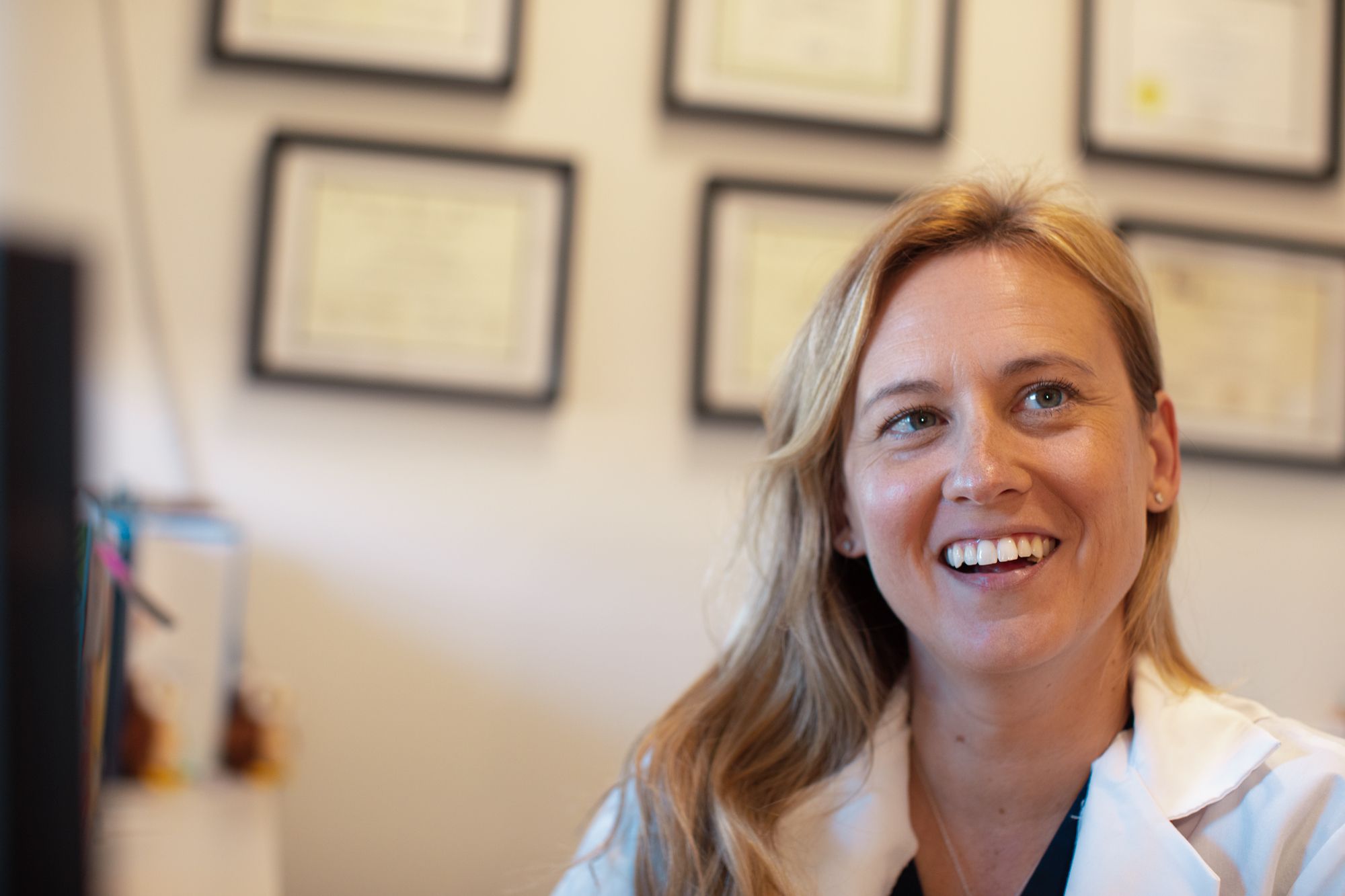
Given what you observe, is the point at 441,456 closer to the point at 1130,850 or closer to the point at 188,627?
the point at 188,627

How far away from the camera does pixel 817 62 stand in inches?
78.5

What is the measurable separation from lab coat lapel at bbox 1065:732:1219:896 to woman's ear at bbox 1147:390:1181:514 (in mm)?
287

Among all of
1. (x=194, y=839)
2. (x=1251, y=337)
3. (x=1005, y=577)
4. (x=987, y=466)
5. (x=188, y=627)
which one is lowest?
(x=194, y=839)

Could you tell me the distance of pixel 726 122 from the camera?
77.9 inches

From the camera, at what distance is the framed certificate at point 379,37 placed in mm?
1871

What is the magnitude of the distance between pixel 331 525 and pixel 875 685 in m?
0.95

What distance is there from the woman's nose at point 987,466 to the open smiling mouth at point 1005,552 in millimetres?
43

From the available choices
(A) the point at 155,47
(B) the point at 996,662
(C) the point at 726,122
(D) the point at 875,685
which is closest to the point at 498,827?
(D) the point at 875,685

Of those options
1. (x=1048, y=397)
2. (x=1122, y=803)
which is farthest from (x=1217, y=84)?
(x=1122, y=803)

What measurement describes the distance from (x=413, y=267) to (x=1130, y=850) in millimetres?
1358

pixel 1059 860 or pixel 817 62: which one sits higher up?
pixel 817 62

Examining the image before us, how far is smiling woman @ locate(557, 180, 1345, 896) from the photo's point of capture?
1.12m

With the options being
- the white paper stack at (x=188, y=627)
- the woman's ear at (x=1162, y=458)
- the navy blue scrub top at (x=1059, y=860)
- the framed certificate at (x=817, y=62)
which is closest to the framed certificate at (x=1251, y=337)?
the framed certificate at (x=817, y=62)

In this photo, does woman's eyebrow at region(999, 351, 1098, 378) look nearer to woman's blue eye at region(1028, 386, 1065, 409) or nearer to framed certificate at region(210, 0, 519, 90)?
woman's blue eye at region(1028, 386, 1065, 409)
